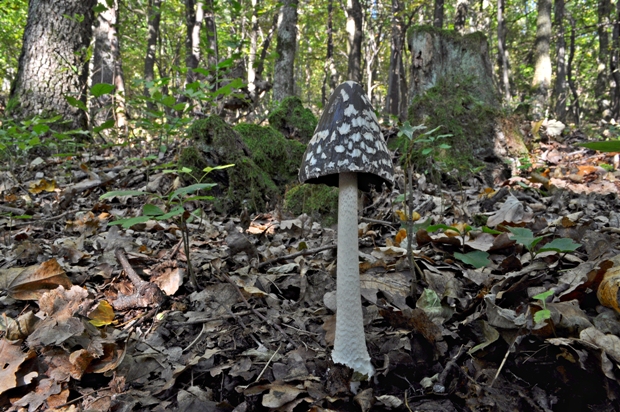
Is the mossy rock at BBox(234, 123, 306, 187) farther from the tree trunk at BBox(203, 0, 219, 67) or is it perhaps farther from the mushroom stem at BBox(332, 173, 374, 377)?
the mushroom stem at BBox(332, 173, 374, 377)

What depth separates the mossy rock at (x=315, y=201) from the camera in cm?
469

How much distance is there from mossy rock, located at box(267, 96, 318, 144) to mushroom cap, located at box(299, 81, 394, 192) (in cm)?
427

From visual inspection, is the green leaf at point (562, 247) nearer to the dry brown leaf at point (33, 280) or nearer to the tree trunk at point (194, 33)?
the dry brown leaf at point (33, 280)

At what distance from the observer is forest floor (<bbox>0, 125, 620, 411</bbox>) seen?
2084mm

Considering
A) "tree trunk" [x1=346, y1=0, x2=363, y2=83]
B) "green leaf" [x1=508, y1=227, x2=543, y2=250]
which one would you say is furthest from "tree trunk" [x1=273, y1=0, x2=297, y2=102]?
"green leaf" [x1=508, y1=227, x2=543, y2=250]

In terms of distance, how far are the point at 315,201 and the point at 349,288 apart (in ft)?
8.85

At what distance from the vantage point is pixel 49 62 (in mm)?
7340

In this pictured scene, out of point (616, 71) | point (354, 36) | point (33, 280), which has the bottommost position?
point (33, 280)

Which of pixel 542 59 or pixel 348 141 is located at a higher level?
pixel 542 59

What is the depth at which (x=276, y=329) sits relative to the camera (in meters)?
2.62

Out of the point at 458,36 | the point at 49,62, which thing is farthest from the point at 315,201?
the point at 49,62

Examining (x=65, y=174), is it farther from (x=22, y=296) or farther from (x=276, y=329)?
(x=276, y=329)

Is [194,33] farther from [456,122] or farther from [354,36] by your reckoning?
[456,122]

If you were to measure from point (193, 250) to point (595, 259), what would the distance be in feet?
10.3
